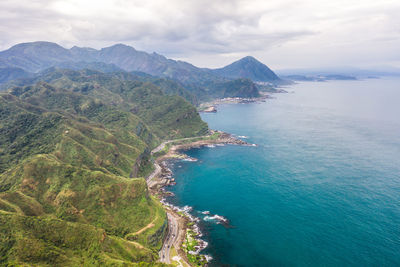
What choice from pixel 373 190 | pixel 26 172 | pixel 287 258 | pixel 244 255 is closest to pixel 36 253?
pixel 26 172

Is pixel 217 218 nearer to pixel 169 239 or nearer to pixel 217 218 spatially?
pixel 217 218

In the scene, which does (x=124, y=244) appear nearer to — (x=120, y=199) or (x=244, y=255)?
(x=120, y=199)

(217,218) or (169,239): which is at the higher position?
(217,218)

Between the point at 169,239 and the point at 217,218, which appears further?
the point at 217,218

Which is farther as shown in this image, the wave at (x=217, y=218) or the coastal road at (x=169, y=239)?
the wave at (x=217, y=218)

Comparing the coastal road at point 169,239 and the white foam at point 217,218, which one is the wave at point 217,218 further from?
the coastal road at point 169,239

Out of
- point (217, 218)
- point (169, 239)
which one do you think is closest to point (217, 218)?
point (217, 218)

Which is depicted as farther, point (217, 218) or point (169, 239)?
point (217, 218)

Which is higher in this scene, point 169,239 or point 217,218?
point 217,218

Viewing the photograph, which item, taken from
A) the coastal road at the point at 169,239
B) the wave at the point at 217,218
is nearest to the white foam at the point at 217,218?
the wave at the point at 217,218
